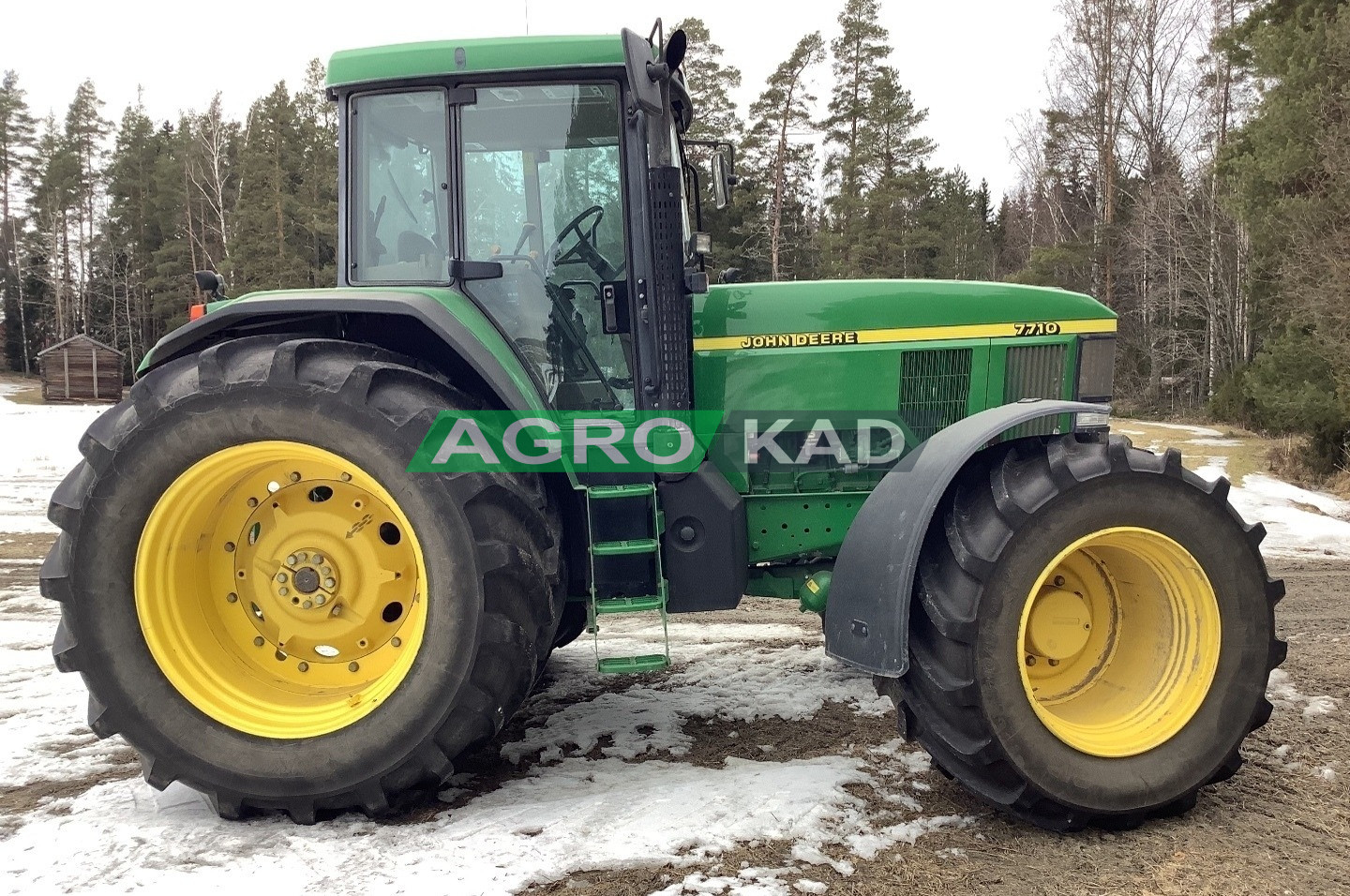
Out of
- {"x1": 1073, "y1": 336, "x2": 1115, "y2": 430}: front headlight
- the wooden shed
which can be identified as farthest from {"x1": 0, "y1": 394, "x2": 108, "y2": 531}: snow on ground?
the wooden shed

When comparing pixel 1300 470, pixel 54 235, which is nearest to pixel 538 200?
pixel 1300 470

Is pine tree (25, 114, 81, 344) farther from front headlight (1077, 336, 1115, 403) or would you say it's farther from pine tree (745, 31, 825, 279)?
front headlight (1077, 336, 1115, 403)

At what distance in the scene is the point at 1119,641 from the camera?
299cm

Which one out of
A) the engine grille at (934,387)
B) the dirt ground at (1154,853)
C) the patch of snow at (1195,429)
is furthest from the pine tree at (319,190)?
the dirt ground at (1154,853)

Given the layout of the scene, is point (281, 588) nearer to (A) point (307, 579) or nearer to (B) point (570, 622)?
(A) point (307, 579)

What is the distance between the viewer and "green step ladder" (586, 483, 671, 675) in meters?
3.04

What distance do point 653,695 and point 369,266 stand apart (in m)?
2.21

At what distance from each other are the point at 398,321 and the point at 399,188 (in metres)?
0.52

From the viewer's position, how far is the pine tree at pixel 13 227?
4525 cm

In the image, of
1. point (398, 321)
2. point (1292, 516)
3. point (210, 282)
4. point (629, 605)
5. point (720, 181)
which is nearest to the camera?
point (629, 605)

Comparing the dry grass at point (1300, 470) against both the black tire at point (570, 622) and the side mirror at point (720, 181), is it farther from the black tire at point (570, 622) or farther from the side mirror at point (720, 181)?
the black tire at point (570, 622)

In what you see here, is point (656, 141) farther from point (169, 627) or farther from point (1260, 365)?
point (1260, 365)

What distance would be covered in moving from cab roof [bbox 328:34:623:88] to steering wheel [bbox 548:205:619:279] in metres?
0.52

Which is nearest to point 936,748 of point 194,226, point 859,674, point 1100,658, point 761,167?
point 1100,658
